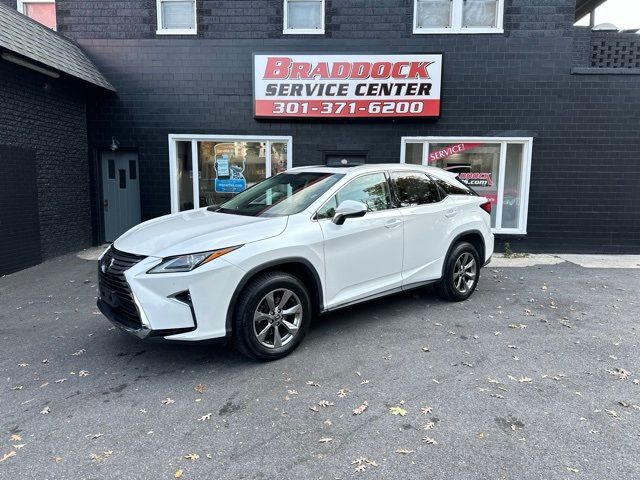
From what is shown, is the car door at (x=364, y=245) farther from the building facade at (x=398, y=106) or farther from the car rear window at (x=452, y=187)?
the building facade at (x=398, y=106)

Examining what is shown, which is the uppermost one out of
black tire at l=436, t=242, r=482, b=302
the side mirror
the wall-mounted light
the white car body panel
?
the wall-mounted light

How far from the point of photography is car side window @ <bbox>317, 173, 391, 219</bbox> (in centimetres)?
447

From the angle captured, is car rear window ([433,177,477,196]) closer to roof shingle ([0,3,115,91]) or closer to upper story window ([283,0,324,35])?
upper story window ([283,0,324,35])

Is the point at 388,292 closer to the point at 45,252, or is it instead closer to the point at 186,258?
the point at 186,258

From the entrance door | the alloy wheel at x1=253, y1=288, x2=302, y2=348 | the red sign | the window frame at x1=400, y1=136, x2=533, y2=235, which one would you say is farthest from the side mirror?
the entrance door

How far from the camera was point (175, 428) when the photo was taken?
304 centimetres

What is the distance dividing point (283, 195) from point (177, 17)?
6.49 metres

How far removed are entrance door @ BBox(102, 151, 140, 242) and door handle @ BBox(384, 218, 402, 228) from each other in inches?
262

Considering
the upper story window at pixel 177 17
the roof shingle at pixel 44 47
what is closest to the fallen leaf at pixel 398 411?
the roof shingle at pixel 44 47

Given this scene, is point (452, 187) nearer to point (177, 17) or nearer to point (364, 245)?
point (364, 245)

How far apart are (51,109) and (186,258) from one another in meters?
6.63

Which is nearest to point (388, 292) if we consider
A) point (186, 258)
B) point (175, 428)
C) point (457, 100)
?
point (186, 258)

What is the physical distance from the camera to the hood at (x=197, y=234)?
3.66 metres

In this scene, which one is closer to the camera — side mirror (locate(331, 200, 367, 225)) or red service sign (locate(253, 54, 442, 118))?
side mirror (locate(331, 200, 367, 225))
